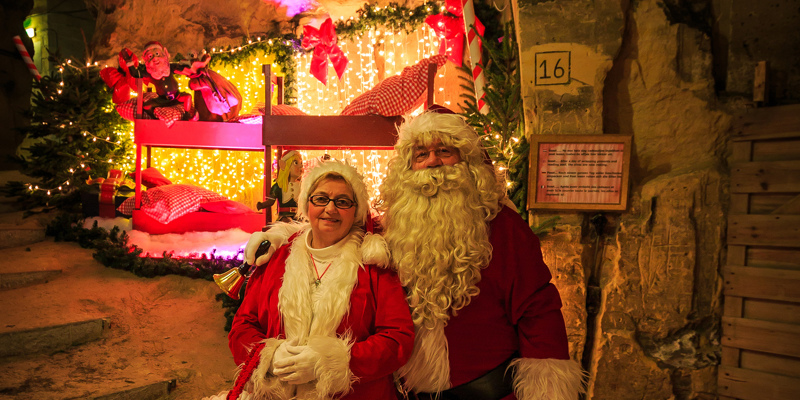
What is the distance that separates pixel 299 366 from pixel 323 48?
17.3 feet

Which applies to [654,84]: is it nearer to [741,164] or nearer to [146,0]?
[741,164]

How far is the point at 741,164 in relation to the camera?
2936 millimetres

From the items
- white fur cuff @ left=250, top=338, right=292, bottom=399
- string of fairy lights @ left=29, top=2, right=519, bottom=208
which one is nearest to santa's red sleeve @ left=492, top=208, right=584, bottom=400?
white fur cuff @ left=250, top=338, right=292, bottom=399

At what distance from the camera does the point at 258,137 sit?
574 cm

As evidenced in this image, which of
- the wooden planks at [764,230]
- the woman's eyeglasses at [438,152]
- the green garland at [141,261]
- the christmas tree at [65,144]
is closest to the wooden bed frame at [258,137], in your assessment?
the green garland at [141,261]

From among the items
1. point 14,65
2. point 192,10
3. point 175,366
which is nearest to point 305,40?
point 192,10

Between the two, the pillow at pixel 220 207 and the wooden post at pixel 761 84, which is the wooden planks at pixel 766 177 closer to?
the wooden post at pixel 761 84

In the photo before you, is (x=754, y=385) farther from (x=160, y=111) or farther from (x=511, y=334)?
(x=160, y=111)

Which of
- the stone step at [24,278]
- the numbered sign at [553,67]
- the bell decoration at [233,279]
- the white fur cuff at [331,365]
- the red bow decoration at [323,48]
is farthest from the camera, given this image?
the red bow decoration at [323,48]

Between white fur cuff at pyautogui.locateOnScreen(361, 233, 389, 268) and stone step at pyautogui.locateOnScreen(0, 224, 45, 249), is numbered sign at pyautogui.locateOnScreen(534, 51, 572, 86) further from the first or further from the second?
stone step at pyautogui.locateOnScreen(0, 224, 45, 249)

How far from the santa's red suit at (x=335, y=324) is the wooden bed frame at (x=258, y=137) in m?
2.39

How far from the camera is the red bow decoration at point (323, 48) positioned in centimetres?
609

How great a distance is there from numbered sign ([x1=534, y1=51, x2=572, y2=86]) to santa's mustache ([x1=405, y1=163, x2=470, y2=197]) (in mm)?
1584

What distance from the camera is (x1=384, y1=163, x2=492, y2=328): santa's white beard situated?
1957 mm
